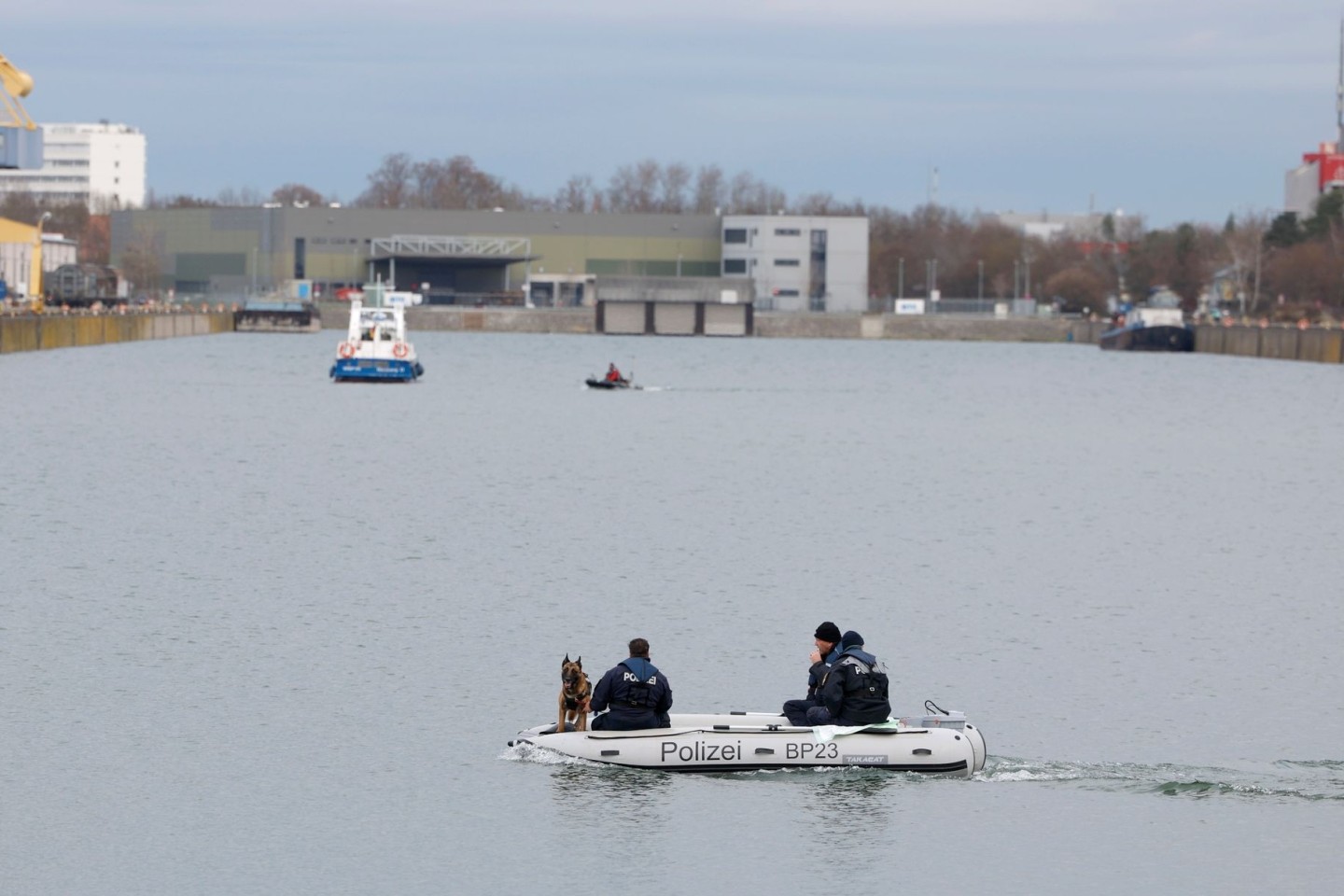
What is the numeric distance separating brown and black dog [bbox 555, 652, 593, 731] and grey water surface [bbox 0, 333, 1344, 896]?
555 millimetres

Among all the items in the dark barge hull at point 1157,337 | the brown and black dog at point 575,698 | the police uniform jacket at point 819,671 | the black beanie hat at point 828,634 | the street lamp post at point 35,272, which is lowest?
A: the brown and black dog at point 575,698

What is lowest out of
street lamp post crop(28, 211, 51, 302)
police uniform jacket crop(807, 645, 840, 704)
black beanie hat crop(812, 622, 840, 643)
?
police uniform jacket crop(807, 645, 840, 704)

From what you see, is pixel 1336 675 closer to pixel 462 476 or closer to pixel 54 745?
pixel 54 745

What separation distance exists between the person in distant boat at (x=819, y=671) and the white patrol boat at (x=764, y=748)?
287 mm

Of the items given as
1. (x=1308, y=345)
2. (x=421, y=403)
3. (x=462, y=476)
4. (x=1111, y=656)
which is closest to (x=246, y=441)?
(x=462, y=476)

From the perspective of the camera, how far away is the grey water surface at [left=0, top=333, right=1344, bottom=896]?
2286cm

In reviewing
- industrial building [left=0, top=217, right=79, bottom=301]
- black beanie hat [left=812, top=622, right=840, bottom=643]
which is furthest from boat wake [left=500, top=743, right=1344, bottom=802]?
industrial building [left=0, top=217, right=79, bottom=301]

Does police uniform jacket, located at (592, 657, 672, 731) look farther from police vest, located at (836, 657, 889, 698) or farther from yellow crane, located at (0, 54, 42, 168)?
yellow crane, located at (0, 54, 42, 168)

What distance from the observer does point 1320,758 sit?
88.3ft

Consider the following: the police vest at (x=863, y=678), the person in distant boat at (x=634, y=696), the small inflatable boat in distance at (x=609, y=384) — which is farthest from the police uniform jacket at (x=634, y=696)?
the small inflatable boat in distance at (x=609, y=384)

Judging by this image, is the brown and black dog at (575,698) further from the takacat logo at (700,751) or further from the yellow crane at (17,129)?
the yellow crane at (17,129)

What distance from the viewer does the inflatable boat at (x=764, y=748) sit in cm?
2512

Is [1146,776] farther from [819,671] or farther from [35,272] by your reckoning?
[35,272]

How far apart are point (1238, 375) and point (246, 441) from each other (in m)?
98.8
